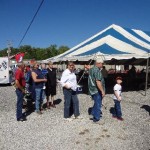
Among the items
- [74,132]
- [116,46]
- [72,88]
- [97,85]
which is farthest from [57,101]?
[74,132]

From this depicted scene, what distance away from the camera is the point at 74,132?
683cm

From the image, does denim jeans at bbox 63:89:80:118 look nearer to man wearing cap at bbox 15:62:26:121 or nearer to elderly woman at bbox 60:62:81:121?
elderly woman at bbox 60:62:81:121

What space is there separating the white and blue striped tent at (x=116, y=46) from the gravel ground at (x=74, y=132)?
3.25 m

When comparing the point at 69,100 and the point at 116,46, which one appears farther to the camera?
the point at 116,46

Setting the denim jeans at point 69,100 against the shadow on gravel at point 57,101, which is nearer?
the denim jeans at point 69,100

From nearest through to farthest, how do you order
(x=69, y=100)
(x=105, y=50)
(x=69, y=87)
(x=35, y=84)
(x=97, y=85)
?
(x=97, y=85)
(x=69, y=87)
(x=69, y=100)
(x=35, y=84)
(x=105, y=50)

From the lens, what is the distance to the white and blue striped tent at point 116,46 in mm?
12000

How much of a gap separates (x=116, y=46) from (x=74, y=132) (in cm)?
693

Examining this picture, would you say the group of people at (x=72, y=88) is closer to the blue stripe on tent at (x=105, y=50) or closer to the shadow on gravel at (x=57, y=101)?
the shadow on gravel at (x=57, y=101)

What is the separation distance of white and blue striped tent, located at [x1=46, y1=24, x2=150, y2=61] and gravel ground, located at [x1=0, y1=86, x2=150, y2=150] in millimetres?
3252

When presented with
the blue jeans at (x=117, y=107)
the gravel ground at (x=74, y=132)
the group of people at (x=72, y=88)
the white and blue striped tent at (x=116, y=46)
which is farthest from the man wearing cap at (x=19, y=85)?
the white and blue striped tent at (x=116, y=46)

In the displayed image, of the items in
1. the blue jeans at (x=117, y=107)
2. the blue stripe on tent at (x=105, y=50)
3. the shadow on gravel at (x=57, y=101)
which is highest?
the blue stripe on tent at (x=105, y=50)

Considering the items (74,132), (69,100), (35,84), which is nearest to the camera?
(74,132)

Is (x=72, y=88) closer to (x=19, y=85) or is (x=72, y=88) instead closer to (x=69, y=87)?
(x=69, y=87)
